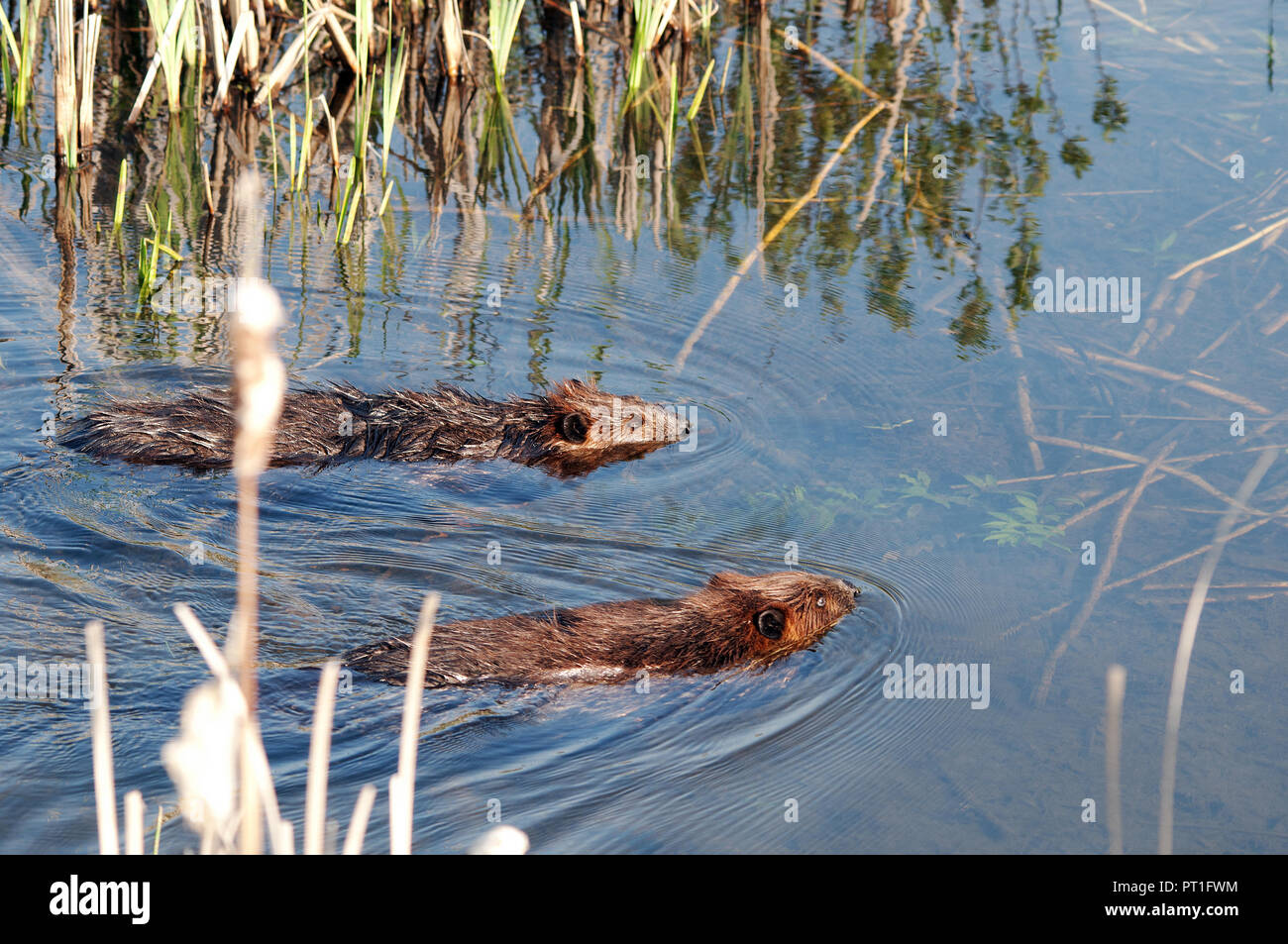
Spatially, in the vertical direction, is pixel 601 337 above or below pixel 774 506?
above

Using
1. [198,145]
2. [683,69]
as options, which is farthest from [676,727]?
[683,69]

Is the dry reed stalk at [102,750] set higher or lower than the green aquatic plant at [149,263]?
lower

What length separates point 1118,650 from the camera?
5238 mm

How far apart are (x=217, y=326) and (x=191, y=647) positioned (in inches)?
128

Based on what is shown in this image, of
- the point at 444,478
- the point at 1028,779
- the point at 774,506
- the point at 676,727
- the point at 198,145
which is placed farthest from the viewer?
the point at 198,145

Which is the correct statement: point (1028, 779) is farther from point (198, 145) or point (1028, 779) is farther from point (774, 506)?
point (198, 145)

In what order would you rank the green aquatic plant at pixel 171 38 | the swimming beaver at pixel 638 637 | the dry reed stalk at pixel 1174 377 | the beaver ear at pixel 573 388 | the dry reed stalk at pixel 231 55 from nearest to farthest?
the swimming beaver at pixel 638 637
the dry reed stalk at pixel 1174 377
the beaver ear at pixel 573 388
the green aquatic plant at pixel 171 38
the dry reed stalk at pixel 231 55

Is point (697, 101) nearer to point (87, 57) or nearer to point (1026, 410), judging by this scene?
point (87, 57)

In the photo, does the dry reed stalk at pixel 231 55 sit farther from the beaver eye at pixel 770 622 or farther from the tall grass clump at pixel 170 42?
the beaver eye at pixel 770 622

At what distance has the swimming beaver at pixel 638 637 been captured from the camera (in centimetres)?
502

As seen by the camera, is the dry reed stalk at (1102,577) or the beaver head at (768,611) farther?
the beaver head at (768,611)

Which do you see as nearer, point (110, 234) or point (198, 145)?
point (110, 234)

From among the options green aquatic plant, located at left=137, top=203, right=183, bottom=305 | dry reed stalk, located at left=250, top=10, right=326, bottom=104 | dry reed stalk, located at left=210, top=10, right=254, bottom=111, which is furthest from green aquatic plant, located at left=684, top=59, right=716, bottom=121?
green aquatic plant, located at left=137, top=203, right=183, bottom=305

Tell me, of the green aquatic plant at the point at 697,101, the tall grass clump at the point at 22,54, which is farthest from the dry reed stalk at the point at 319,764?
the green aquatic plant at the point at 697,101
